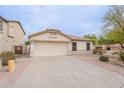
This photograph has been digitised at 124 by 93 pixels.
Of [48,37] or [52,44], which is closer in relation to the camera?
[48,37]

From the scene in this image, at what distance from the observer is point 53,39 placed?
26.8 m

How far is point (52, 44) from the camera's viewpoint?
88.2ft

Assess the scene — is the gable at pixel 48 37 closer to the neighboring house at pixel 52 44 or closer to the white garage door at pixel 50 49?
the neighboring house at pixel 52 44

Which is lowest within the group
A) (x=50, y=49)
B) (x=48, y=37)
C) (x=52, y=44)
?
(x=50, y=49)

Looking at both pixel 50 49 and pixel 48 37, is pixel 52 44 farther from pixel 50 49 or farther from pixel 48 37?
pixel 48 37

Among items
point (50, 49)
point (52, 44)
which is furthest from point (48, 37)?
point (50, 49)

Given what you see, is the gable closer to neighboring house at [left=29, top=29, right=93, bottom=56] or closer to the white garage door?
neighboring house at [left=29, top=29, right=93, bottom=56]

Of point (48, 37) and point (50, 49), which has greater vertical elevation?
point (48, 37)

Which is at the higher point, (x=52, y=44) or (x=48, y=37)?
(x=48, y=37)

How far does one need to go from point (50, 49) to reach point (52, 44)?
918 millimetres

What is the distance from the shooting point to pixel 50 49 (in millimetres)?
26469

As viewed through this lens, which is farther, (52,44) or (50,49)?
(52,44)

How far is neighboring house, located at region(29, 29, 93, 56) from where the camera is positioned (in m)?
25.3

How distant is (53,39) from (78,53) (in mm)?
5203
